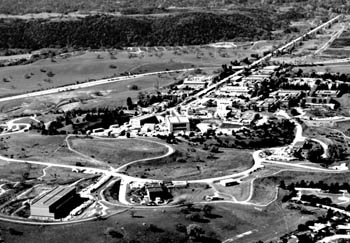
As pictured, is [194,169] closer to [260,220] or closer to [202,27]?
[260,220]

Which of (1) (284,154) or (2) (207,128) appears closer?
(1) (284,154)

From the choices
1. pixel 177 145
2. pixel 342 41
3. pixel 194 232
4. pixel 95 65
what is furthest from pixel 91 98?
pixel 342 41

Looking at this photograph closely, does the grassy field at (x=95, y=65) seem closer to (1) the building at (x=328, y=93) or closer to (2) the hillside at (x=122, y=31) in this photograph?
(2) the hillside at (x=122, y=31)

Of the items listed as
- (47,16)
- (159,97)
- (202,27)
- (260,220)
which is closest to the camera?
(260,220)

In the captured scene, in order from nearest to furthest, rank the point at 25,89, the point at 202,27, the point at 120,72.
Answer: the point at 25,89
the point at 120,72
the point at 202,27

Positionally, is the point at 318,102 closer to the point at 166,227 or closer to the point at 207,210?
the point at 207,210

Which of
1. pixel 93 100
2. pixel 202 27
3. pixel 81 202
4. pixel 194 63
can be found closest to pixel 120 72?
pixel 194 63
